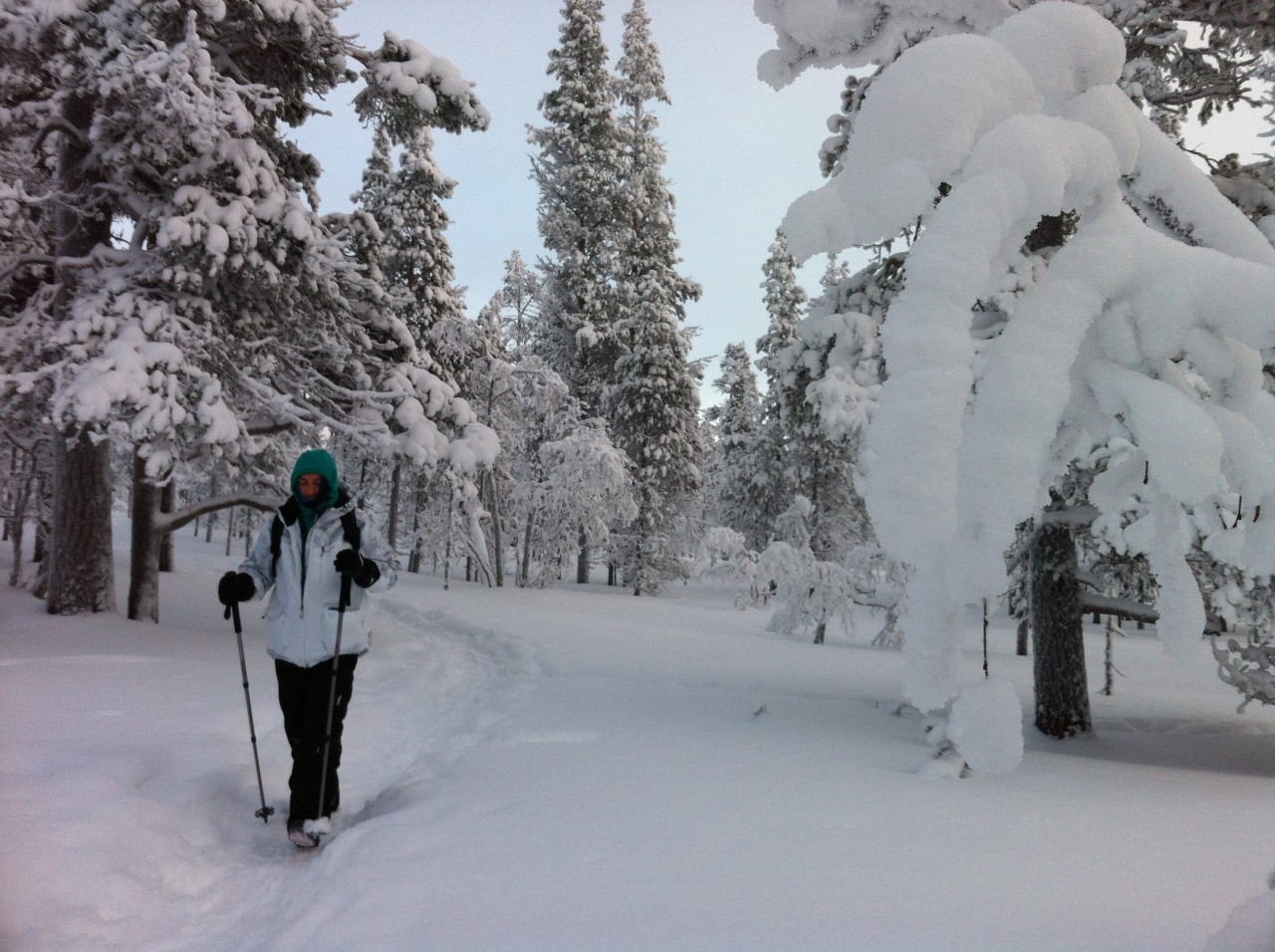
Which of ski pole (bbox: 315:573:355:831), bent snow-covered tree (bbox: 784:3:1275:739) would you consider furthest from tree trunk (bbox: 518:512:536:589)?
bent snow-covered tree (bbox: 784:3:1275:739)

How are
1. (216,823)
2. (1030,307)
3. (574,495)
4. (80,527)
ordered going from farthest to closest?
1. (574,495)
2. (80,527)
3. (216,823)
4. (1030,307)

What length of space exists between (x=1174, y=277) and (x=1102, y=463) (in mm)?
5270

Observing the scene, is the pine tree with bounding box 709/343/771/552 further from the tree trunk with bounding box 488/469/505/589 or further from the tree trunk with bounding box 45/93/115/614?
the tree trunk with bounding box 45/93/115/614

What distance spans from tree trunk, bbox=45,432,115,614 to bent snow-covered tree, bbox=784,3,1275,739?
9.45 metres

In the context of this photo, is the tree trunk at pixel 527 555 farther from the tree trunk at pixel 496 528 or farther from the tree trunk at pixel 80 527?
the tree trunk at pixel 80 527

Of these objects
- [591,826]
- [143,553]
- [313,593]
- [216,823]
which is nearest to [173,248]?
[143,553]

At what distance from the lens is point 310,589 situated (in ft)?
15.4

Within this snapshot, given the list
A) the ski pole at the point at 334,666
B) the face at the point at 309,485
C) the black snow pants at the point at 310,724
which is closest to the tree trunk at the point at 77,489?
the face at the point at 309,485

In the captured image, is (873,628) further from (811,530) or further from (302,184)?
(302,184)

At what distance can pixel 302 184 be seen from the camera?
37.2 feet

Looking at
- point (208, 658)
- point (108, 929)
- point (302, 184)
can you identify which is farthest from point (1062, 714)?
point (302, 184)

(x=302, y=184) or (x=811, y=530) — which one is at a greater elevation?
(x=302, y=184)

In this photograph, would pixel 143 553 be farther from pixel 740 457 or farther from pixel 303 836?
pixel 740 457

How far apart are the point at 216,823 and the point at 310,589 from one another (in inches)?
54.9
